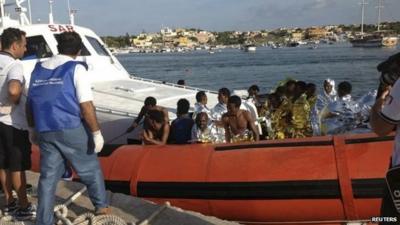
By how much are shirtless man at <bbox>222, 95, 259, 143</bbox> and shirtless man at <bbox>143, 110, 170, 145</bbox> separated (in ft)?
2.50

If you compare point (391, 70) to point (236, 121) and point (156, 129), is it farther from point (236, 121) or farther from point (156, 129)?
point (156, 129)

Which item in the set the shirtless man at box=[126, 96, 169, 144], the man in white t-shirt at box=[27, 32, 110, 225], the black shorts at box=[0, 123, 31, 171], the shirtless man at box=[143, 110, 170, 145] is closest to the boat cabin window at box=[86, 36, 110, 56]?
the shirtless man at box=[126, 96, 169, 144]

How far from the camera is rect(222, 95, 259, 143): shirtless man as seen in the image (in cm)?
646

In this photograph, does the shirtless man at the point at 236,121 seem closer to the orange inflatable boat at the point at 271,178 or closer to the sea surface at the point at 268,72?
the orange inflatable boat at the point at 271,178

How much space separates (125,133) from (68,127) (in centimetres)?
399

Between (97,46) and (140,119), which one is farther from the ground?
(97,46)

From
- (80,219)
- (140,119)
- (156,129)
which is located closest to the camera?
(80,219)

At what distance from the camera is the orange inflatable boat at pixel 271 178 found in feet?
15.5

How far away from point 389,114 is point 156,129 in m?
4.05

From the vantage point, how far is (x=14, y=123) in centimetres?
432

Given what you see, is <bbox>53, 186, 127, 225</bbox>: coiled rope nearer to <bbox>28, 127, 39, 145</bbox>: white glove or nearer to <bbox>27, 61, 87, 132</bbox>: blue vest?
<bbox>28, 127, 39, 145</bbox>: white glove

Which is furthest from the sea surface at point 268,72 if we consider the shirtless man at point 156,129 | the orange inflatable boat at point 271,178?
the orange inflatable boat at point 271,178

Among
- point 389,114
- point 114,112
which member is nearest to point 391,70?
point 389,114

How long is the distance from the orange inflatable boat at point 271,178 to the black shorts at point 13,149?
59.5 inches
